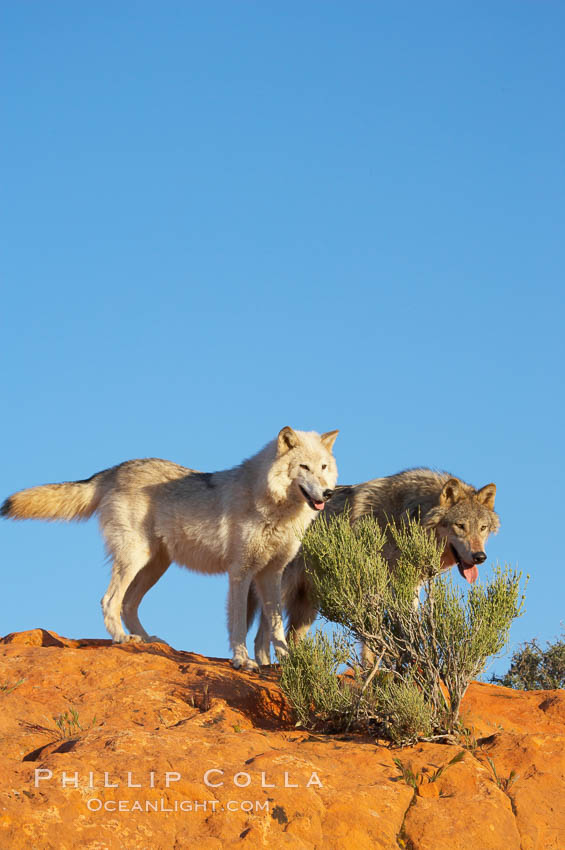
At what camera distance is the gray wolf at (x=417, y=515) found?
9.79 metres

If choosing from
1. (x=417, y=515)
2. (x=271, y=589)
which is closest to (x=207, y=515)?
(x=271, y=589)

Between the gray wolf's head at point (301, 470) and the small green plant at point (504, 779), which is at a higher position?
the gray wolf's head at point (301, 470)

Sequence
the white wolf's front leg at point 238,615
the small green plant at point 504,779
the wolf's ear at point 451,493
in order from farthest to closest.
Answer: the wolf's ear at point 451,493 → the white wolf's front leg at point 238,615 → the small green plant at point 504,779

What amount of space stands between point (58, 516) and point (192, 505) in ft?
5.87

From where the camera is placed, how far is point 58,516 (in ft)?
35.2

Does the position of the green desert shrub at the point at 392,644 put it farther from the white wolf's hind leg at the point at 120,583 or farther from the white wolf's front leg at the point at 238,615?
the white wolf's hind leg at the point at 120,583

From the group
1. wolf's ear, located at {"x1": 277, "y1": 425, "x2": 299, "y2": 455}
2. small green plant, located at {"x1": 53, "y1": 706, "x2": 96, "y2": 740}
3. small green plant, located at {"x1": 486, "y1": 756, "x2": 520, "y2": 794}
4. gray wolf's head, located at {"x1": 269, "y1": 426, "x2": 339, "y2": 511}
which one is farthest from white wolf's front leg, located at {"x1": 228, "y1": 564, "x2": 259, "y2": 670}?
small green plant, located at {"x1": 486, "y1": 756, "x2": 520, "y2": 794}

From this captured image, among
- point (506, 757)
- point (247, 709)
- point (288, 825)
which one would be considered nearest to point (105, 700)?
point (247, 709)

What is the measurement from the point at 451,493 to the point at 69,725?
4.95 meters

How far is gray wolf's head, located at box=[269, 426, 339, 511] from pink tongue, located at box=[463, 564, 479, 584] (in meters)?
1.74

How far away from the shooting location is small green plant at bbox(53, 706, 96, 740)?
22.8 feet

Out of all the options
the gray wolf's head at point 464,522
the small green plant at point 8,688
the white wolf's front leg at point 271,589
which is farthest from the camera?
the gray wolf's head at point 464,522

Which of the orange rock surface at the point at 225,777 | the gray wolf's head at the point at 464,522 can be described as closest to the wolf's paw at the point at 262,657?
the orange rock surface at the point at 225,777

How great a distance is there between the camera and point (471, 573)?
964 cm
